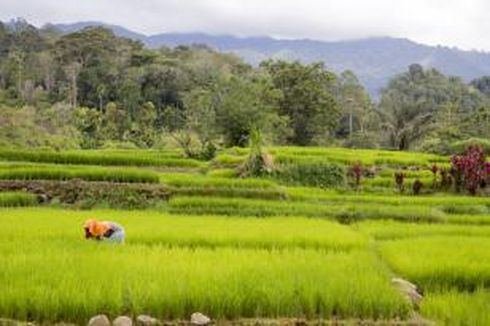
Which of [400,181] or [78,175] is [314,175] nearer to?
[400,181]

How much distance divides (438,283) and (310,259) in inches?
58.1

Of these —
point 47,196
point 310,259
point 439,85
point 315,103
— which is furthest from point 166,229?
point 439,85

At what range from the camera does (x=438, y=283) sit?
25.1 ft

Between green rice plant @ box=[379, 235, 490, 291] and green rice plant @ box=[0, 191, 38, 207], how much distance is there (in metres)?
7.87

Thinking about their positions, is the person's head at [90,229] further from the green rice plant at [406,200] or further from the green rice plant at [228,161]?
the green rice plant at [228,161]

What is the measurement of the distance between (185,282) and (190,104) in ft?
103

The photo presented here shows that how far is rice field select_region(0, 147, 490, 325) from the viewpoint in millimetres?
6328

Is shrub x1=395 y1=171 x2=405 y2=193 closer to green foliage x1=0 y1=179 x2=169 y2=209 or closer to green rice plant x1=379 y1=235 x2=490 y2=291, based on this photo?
green foliage x1=0 y1=179 x2=169 y2=209

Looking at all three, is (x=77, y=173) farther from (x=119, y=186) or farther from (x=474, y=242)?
(x=474, y=242)

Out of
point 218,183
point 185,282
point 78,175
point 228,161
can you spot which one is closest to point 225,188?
point 218,183

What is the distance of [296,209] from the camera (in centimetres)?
1377

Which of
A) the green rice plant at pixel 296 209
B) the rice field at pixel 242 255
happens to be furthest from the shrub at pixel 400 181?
the green rice plant at pixel 296 209

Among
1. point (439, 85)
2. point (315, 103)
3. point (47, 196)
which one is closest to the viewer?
point (47, 196)

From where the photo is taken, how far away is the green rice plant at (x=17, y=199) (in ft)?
46.4
